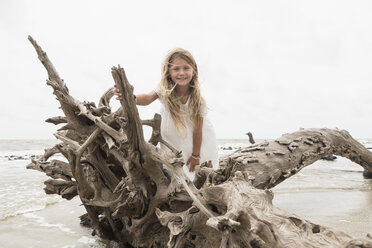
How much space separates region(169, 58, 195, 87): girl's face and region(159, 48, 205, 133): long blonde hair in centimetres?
4

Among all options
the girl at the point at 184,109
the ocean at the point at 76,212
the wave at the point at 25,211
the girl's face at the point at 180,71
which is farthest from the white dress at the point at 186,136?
the wave at the point at 25,211

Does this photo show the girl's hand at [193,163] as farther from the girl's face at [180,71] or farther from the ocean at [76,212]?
the ocean at [76,212]

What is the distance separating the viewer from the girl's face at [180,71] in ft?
10.7

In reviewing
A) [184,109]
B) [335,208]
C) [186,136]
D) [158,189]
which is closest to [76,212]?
[186,136]

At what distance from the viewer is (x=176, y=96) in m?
3.45

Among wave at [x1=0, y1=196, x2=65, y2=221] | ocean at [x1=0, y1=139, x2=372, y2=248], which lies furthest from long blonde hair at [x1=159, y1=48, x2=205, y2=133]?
wave at [x1=0, y1=196, x2=65, y2=221]

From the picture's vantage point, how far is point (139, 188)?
206 centimetres

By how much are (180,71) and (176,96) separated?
34 cm

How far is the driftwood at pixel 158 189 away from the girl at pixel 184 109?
0.53 m

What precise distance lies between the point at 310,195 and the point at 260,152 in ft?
7.37

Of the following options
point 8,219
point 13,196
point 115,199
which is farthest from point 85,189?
point 13,196

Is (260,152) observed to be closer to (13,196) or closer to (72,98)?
(72,98)

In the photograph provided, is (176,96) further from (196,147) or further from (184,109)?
(196,147)

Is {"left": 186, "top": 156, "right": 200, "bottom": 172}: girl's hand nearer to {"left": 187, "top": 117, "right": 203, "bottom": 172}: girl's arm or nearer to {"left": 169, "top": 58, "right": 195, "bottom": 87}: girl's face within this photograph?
{"left": 187, "top": 117, "right": 203, "bottom": 172}: girl's arm
